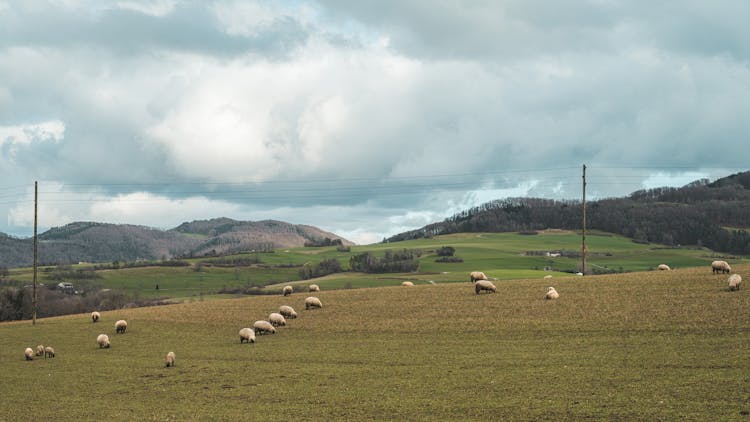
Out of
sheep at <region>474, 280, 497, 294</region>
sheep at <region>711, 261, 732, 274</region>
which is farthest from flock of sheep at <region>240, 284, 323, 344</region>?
sheep at <region>711, 261, 732, 274</region>

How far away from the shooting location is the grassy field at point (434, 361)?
72.5ft

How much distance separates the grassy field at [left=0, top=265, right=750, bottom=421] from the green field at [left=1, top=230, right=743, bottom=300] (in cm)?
5834

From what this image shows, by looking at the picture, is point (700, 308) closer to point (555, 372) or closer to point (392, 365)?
point (555, 372)

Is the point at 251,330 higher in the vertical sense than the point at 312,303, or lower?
lower

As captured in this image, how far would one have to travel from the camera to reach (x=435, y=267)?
140 meters

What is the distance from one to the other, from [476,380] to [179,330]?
30455 millimetres

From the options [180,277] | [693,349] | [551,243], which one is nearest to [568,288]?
[693,349]

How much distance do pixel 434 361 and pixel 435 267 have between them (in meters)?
109

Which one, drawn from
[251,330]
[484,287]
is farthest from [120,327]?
[484,287]

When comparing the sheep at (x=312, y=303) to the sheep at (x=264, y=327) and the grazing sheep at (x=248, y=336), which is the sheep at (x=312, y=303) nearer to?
the sheep at (x=264, y=327)

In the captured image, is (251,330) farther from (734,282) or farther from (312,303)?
(734,282)

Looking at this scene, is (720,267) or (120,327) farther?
(120,327)

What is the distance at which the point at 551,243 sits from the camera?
181 m

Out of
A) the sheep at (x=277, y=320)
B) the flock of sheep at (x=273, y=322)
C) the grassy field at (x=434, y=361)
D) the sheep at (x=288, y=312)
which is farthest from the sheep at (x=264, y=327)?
the sheep at (x=288, y=312)
